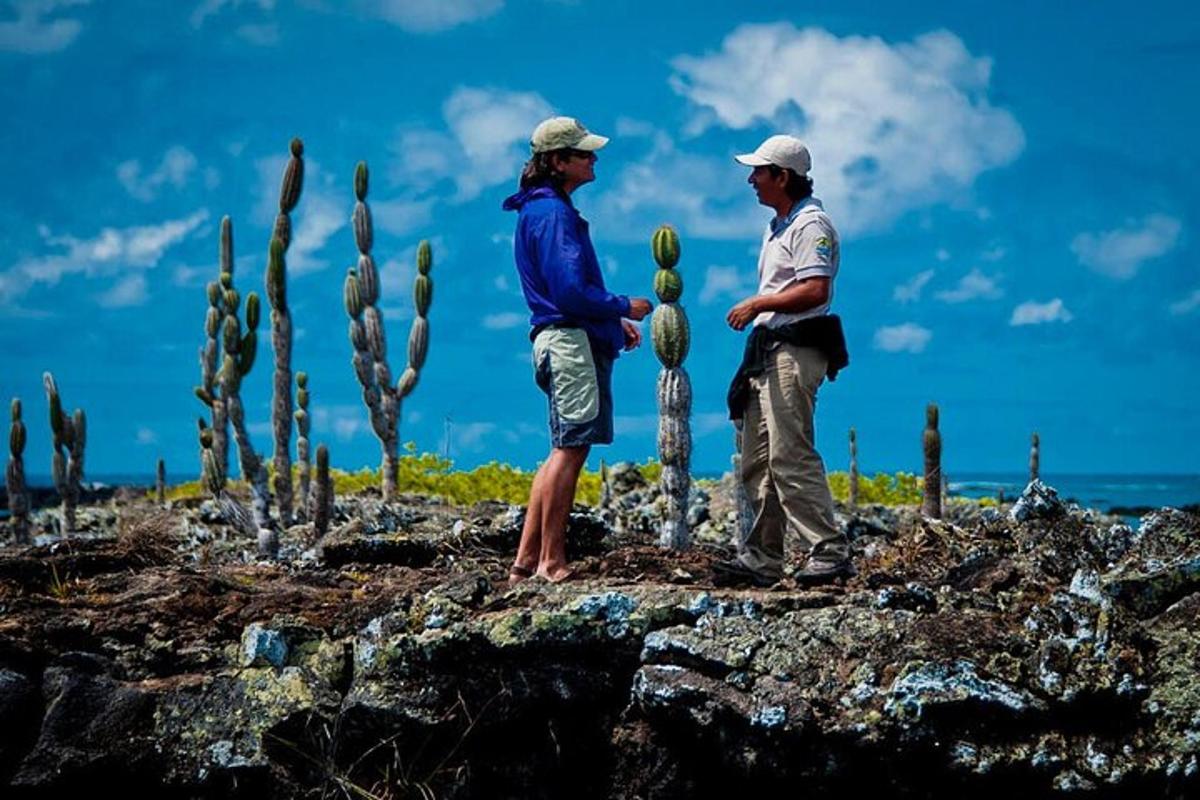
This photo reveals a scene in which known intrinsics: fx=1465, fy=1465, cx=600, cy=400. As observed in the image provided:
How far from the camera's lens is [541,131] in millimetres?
7676

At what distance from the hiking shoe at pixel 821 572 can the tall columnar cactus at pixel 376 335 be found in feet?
47.8

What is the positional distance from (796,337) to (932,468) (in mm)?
7414

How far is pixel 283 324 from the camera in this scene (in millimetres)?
18750

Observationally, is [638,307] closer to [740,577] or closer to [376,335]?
[740,577]

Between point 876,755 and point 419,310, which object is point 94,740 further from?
point 419,310

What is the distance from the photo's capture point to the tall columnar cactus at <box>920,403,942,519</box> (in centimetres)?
1381

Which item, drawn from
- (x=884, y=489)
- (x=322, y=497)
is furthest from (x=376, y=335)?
(x=884, y=489)

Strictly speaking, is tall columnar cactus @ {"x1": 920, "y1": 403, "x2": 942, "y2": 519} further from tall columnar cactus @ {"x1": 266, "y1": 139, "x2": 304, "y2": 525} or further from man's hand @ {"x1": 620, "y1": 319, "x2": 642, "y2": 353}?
tall columnar cactus @ {"x1": 266, "y1": 139, "x2": 304, "y2": 525}

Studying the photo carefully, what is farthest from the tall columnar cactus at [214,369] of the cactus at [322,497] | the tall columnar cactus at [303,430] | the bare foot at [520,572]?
the bare foot at [520,572]

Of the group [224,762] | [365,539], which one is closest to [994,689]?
[224,762]

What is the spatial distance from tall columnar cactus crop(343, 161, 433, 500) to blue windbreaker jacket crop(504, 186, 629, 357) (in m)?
→ 13.7

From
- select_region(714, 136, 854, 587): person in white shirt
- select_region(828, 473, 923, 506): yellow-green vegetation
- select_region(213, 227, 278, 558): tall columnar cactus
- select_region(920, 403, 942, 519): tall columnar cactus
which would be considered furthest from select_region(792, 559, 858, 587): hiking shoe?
select_region(828, 473, 923, 506): yellow-green vegetation

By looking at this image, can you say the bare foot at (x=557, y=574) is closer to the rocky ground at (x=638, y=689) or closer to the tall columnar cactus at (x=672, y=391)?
the rocky ground at (x=638, y=689)

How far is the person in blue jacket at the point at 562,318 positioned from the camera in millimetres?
7508
